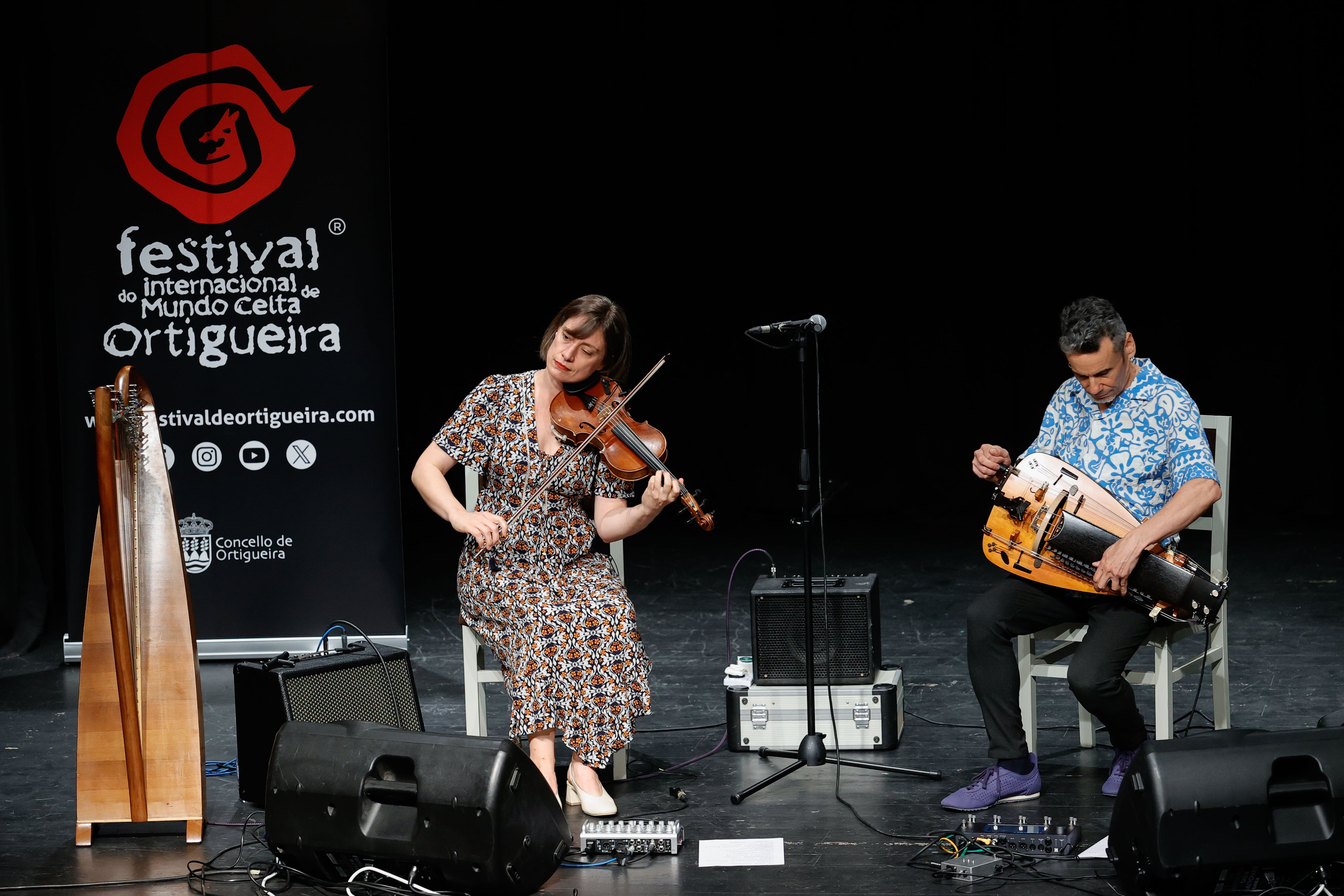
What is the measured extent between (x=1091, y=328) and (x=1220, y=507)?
666mm

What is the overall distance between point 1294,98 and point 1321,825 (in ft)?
17.5

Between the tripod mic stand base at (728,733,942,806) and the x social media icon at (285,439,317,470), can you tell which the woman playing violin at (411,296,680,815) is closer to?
the tripod mic stand base at (728,733,942,806)

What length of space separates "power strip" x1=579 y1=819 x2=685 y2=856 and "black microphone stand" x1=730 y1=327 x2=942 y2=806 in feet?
1.15

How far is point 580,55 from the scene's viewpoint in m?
7.09

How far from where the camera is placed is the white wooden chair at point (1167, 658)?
10.3ft

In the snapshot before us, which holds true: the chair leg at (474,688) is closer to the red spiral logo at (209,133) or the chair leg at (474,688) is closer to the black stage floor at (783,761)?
the black stage floor at (783,761)

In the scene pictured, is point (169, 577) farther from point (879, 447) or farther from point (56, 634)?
point (879, 447)

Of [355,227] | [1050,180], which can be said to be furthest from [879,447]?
[355,227]

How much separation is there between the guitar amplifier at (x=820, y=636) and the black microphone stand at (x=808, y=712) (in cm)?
4

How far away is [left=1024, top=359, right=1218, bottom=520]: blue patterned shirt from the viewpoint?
3094mm

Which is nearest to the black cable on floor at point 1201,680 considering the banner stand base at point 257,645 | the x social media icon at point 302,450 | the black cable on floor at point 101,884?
the black cable on floor at point 101,884

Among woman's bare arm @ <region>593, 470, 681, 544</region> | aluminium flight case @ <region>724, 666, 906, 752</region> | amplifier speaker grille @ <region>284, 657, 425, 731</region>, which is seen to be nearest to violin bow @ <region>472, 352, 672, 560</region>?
woman's bare arm @ <region>593, 470, 681, 544</region>

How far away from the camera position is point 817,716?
11.7 ft

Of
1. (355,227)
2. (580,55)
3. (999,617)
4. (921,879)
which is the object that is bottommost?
(921,879)
